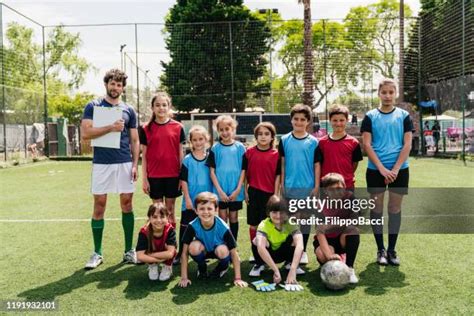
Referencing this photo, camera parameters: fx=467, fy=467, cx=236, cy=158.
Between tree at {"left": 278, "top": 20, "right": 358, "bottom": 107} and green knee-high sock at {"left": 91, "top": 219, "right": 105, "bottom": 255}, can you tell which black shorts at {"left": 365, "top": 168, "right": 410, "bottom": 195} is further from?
tree at {"left": 278, "top": 20, "right": 358, "bottom": 107}

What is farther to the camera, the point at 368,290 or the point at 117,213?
the point at 117,213

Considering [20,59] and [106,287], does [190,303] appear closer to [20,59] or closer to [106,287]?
[106,287]

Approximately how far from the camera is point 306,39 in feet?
54.7

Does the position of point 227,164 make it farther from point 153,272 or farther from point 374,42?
point 374,42

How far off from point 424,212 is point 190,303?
4.27 meters

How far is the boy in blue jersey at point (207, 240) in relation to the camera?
3.68 m

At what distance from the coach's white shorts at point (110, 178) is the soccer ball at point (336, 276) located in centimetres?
194

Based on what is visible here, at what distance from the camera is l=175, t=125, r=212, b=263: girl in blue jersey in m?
4.09

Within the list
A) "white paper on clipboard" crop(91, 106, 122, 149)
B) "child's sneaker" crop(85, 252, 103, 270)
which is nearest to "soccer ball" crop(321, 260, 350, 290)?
"child's sneaker" crop(85, 252, 103, 270)

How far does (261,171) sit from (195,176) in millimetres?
584

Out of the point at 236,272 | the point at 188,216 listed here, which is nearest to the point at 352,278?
the point at 236,272

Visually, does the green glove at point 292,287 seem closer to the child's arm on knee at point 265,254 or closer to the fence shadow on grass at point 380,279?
the child's arm on knee at point 265,254

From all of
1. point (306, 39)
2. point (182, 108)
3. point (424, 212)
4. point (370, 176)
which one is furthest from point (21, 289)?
point (182, 108)

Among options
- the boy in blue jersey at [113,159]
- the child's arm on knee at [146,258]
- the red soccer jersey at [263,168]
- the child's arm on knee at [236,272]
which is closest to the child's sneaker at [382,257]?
the red soccer jersey at [263,168]
